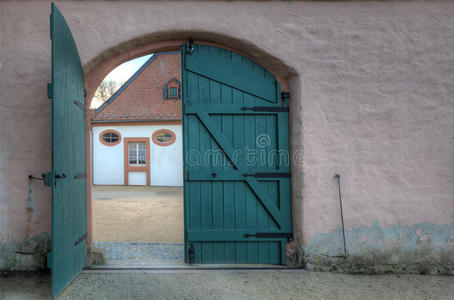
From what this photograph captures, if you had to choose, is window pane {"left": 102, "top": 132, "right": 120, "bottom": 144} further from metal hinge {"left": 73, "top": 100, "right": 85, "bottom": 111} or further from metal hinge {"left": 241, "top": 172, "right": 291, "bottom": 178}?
metal hinge {"left": 241, "top": 172, "right": 291, "bottom": 178}

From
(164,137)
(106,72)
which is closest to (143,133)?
(164,137)

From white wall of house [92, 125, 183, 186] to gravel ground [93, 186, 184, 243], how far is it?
15.2 ft

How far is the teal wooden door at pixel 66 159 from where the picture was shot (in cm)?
251

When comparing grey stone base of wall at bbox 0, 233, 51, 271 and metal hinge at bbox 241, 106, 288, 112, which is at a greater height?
metal hinge at bbox 241, 106, 288, 112

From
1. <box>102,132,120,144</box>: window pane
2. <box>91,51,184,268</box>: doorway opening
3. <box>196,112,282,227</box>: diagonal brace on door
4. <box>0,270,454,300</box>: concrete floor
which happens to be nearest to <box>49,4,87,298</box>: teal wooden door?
<box>0,270,454,300</box>: concrete floor

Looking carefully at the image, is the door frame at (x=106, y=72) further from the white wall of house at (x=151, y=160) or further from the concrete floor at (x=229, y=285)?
the white wall of house at (x=151, y=160)

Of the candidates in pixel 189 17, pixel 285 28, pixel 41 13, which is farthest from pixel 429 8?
pixel 41 13

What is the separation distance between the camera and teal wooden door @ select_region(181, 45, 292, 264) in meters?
3.26

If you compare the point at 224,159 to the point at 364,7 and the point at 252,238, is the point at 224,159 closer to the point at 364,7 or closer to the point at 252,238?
the point at 252,238

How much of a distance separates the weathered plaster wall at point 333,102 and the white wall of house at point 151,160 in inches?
400

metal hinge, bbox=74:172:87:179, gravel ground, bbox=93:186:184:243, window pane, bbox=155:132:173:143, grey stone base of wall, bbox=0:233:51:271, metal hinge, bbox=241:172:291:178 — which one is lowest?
gravel ground, bbox=93:186:184:243

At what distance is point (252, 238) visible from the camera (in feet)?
10.7

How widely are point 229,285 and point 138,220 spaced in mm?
3759

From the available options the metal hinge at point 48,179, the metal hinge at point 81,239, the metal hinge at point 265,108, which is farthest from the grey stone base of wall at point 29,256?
the metal hinge at point 265,108
